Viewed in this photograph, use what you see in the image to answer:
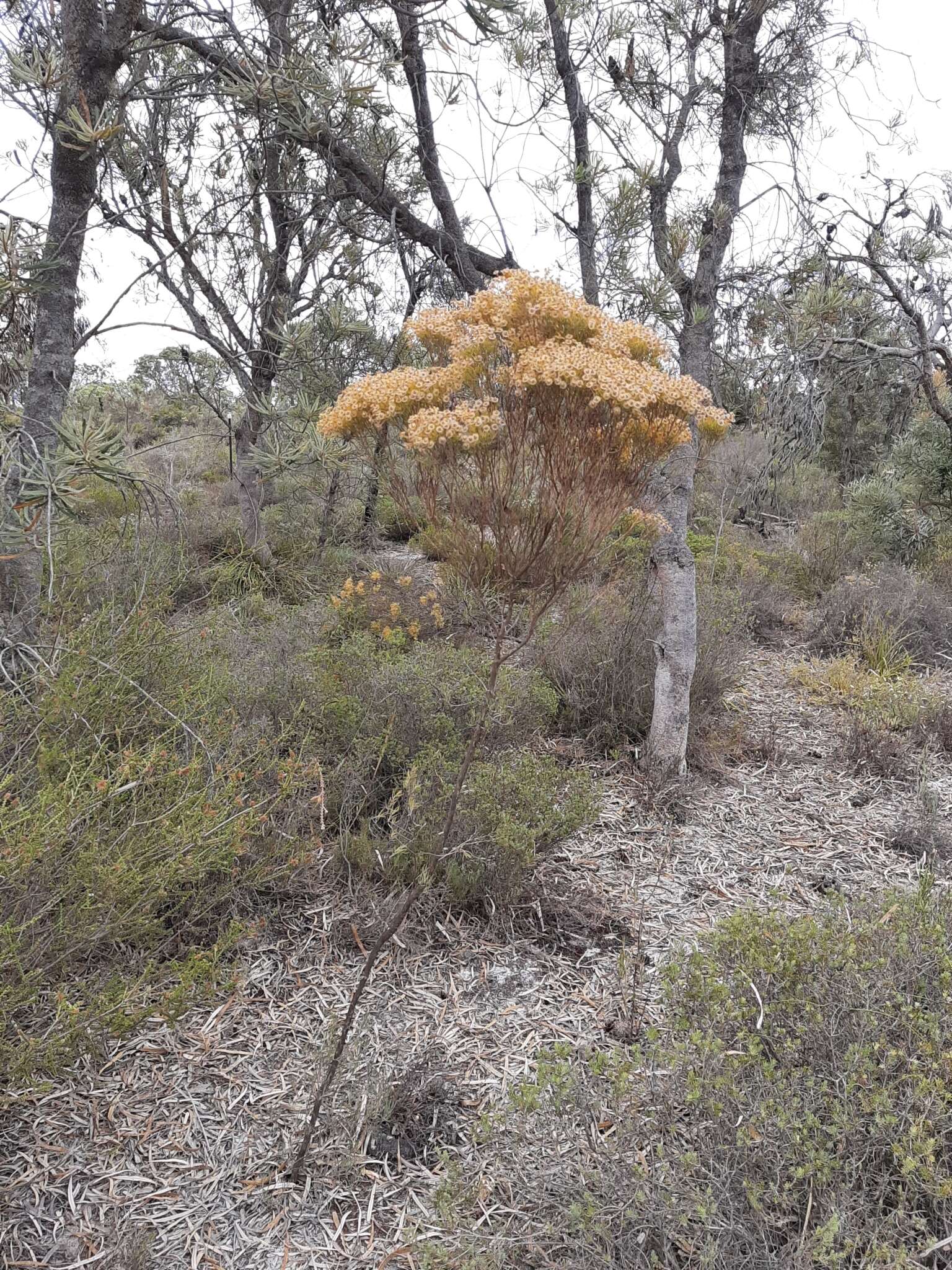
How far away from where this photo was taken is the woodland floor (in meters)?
1.80

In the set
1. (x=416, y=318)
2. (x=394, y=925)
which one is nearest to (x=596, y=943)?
(x=394, y=925)

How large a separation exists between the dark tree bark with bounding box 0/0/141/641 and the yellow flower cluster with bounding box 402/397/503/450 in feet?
4.91

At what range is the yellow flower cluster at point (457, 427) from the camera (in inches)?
67.7

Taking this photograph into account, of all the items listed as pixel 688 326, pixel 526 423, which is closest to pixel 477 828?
pixel 526 423

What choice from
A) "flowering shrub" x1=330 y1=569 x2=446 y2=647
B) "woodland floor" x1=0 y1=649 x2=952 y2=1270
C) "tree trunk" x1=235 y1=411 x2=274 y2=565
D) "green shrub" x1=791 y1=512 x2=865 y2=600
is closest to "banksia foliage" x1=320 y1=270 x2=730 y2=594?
"woodland floor" x1=0 y1=649 x2=952 y2=1270

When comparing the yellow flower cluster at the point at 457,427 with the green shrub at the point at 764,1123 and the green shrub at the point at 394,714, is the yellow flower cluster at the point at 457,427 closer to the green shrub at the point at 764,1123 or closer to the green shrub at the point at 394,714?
the green shrub at the point at 764,1123

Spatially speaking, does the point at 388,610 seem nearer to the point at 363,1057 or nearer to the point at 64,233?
the point at 64,233

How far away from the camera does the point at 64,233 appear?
9.17 feet

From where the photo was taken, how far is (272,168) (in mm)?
5848

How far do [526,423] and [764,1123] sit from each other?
171 centimetres

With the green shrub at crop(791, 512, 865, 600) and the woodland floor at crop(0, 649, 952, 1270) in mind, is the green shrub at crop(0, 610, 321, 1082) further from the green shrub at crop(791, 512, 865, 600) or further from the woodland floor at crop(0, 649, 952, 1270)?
the green shrub at crop(791, 512, 865, 600)

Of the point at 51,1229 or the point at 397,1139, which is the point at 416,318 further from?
the point at 51,1229

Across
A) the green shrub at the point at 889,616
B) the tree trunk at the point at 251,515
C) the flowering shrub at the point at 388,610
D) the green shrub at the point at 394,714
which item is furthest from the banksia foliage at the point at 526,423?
the tree trunk at the point at 251,515

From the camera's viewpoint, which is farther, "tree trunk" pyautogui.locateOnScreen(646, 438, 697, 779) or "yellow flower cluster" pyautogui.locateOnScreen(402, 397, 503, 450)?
"tree trunk" pyautogui.locateOnScreen(646, 438, 697, 779)
